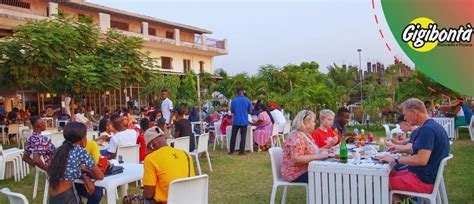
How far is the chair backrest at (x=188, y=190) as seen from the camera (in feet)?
10.2

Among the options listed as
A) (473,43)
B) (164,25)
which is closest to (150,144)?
(473,43)

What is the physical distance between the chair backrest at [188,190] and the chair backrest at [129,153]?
2.44 m

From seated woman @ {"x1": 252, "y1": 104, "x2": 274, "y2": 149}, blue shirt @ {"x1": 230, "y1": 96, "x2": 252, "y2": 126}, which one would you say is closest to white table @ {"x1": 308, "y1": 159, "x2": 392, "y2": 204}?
blue shirt @ {"x1": 230, "y1": 96, "x2": 252, "y2": 126}

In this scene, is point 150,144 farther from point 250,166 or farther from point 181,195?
point 250,166

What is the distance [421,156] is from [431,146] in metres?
0.13

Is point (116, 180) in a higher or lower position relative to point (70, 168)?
lower

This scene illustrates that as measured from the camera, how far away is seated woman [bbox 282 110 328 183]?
432 centimetres

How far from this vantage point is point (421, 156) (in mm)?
3594

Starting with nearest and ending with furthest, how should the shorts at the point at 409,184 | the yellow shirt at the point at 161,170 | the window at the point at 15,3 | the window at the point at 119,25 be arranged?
the yellow shirt at the point at 161,170
the shorts at the point at 409,184
the window at the point at 15,3
the window at the point at 119,25

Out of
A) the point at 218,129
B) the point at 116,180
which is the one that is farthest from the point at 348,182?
the point at 218,129

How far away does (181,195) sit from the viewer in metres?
3.16

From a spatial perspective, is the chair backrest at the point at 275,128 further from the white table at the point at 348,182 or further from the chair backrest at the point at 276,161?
the white table at the point at 348,182

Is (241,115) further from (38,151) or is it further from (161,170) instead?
(161,170)

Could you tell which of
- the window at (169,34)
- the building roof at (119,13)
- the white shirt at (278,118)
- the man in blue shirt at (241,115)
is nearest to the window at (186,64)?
the window at (169,34)
